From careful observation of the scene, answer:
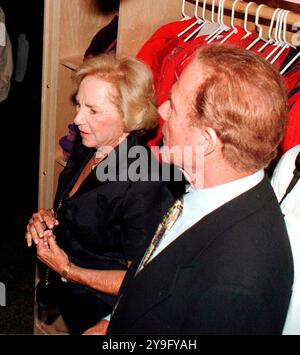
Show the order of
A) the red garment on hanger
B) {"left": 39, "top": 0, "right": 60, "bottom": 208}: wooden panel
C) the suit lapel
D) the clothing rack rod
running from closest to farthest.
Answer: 1. the suit lapel
2. the red garment on hanger
3. the clothing rack rod
4. {"left": 39, "top": 0, "right": 60, "bottom": 208}: wooden panel

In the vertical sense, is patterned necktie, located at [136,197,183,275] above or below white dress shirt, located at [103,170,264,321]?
below

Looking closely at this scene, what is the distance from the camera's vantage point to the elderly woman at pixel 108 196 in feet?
5.67

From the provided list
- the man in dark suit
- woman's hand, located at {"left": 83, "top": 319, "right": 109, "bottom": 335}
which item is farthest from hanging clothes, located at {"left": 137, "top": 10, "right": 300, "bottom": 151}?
woman's hand, located at {"left": 83, "top": 319, "right": 109, "bottom": 335}

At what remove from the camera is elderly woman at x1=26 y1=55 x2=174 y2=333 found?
5.67 feet

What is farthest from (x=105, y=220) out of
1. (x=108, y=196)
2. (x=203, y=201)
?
(x=203, y=201)

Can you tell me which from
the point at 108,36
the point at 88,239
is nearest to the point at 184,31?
the point at 108,36

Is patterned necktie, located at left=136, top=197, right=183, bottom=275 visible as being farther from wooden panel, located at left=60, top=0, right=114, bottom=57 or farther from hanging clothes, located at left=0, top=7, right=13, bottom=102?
hanging clothes, located at left=0, top=7, right=13, bottom=102

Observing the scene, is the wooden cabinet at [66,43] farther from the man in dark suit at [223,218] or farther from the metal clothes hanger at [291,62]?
the man in dark suit at [223,218]

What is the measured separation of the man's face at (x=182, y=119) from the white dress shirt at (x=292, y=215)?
0.28 metres

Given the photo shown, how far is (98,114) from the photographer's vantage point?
5.96 feet

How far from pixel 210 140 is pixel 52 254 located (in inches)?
34.9

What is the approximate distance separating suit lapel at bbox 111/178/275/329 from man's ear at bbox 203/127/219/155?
13 cm

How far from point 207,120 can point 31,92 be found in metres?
3.20
